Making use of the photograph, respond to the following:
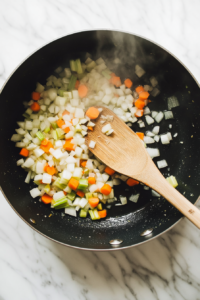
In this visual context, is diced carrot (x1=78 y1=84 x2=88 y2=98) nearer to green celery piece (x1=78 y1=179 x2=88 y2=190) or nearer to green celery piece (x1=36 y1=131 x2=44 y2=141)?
green celery piece (x1=36 y1=131 x2=44 y2=141)

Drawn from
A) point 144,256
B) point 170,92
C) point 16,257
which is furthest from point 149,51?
point 16,257

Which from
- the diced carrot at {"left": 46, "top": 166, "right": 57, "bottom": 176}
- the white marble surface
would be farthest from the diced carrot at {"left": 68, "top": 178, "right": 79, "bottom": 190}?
the white marble surface

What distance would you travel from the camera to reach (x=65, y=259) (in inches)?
59.6

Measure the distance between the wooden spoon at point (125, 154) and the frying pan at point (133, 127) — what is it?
179 millimetres

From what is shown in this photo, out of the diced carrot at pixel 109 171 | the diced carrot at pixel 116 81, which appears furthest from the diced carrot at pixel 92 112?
the diced carrot at pixel 109 171

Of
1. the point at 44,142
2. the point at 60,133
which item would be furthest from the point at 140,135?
the point at 44,142

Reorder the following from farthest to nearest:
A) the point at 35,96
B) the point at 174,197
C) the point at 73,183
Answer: the point at 35,96 < the point at 73,183 < the point at 174,197

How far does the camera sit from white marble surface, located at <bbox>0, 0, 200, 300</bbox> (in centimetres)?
151

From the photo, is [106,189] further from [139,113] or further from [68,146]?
[139,113]

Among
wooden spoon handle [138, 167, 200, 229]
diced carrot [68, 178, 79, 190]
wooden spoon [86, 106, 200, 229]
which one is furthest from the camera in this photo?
diced carrot [68, 178, 79, 190]

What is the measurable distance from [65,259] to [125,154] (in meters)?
0.80

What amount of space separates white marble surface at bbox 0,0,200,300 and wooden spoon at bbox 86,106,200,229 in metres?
0.44

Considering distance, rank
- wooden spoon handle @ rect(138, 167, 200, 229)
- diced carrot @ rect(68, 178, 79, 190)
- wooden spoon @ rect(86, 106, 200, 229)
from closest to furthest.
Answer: wooden spoon handle @ rect(138, 167, 200, 229), wooden spoon @ rect(86, 106, 200, 229), diced carrot @ rect(68, 178, 79, 190)

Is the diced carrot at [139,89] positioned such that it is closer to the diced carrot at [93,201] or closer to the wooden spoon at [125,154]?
the wooden spoon at [125,154]
